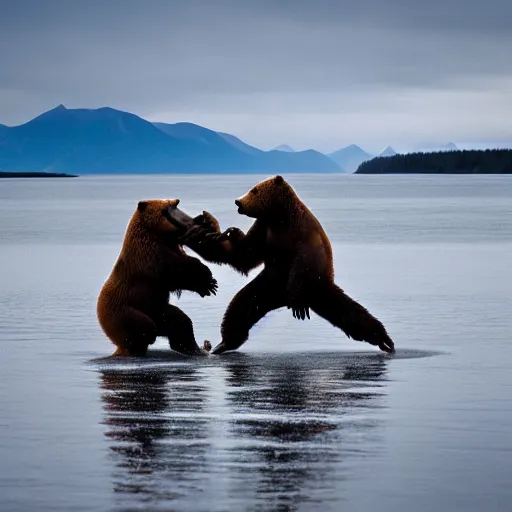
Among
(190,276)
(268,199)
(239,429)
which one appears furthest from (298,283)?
(239,429)

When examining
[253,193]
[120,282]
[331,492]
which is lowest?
[331,492]

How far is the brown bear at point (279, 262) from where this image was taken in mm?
12516

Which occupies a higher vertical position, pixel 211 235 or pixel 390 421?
pixel 211 235

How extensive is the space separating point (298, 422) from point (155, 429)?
35.0 inches

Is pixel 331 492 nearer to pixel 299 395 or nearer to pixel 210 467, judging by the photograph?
pixel 210 467

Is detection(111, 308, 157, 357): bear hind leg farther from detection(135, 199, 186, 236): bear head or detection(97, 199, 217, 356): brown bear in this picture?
detection(135, 199, 186, 236): bear head

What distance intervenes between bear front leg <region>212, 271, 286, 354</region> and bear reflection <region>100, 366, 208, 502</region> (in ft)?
4.75

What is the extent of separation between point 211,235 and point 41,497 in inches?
232

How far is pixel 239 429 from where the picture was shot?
838 centimetres

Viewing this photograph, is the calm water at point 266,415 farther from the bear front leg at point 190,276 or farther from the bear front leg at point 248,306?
the bear front leg at point 190,276

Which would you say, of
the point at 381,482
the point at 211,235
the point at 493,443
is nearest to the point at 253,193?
the point at 211,235

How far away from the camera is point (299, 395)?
9836mm

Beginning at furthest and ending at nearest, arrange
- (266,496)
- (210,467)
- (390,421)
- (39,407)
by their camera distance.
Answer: (39,407), (390,421), (210,467), (266,496)

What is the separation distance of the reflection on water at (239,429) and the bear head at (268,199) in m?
1.44
